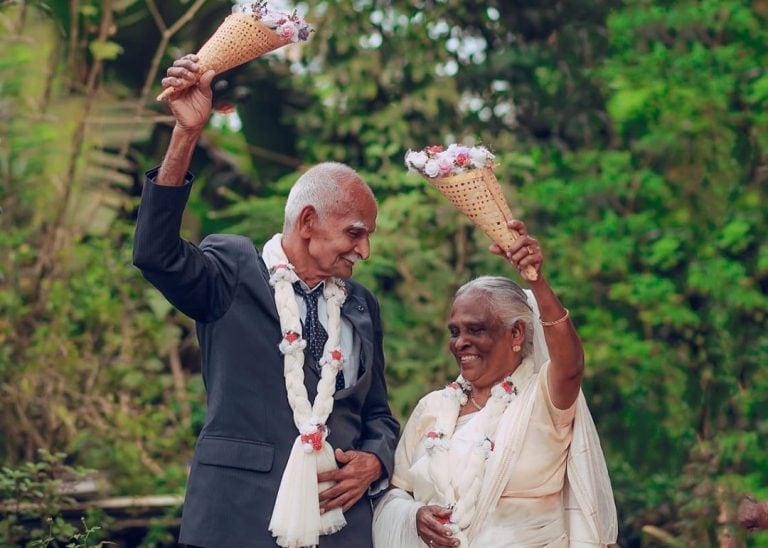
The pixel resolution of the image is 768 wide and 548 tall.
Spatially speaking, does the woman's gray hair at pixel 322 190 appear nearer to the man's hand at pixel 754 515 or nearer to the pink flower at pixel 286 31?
the pink flower at pixel 286 31

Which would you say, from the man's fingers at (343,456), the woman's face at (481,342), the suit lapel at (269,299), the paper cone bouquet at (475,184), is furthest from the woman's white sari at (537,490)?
the suit lapel at (269,299)

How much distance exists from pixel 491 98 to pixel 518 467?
5126mm

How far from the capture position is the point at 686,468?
7984 millimetres

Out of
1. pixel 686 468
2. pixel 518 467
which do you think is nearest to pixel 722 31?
pixel 686 468

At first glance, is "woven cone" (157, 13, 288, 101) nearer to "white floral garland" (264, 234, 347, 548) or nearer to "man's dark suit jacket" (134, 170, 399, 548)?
"man's dark suit jacket" (134, 170, 399, 548)

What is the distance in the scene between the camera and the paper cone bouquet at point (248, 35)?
4.14 m

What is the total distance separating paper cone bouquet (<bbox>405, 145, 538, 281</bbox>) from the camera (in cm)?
430

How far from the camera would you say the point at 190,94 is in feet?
13.4

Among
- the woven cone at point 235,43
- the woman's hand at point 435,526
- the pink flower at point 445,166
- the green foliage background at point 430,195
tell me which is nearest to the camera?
the woven cone at point 235,43

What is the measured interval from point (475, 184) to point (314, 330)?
0.73 m

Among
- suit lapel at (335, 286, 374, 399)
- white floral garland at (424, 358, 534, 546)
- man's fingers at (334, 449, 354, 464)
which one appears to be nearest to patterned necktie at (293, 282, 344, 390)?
suit lapel at (335, 286, 374, 399)

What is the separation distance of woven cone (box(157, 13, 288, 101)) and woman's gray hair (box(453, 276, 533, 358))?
1.19m

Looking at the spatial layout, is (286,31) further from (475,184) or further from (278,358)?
(278,358)

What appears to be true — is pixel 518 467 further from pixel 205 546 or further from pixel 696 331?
pixel 696 331
